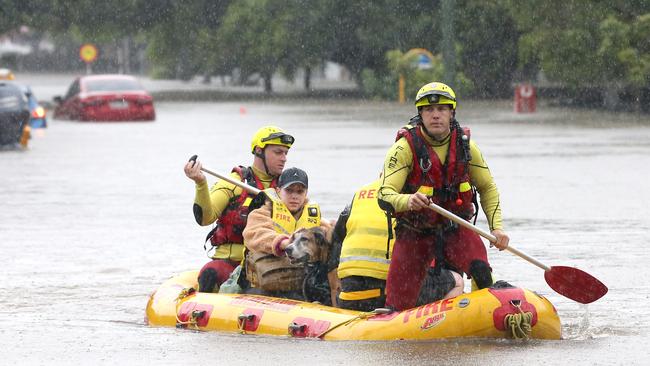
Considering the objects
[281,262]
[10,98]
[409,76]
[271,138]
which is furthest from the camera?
[409,76]

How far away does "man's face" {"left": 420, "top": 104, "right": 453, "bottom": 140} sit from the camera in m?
9.21

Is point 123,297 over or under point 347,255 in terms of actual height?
under

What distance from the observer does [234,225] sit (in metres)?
10.6

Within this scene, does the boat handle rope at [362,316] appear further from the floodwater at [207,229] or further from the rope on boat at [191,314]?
the rope on boat at [191,314]

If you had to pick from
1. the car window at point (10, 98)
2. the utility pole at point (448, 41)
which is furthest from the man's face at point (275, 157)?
the utility pole at point (448, 41)

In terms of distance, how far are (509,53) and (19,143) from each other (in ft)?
78.7

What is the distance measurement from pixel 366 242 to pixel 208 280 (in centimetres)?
146

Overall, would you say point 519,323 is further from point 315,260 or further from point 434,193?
point 315,260

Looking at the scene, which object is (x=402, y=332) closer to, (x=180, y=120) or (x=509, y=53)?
(x=180, y=120)

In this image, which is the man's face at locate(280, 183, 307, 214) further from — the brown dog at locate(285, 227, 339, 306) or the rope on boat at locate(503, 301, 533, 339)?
the rope on boat at locate(503, 301, 533, 339)

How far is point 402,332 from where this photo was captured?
9.09 metres

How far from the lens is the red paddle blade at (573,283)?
9641 millimetres

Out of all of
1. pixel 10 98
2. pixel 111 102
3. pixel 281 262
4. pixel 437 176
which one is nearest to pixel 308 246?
pixel 281 262

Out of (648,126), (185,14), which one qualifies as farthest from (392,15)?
(648,126)
